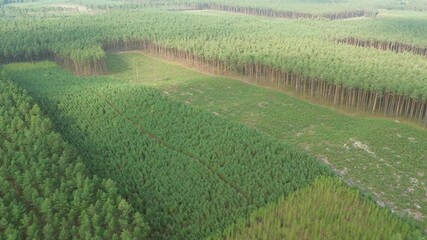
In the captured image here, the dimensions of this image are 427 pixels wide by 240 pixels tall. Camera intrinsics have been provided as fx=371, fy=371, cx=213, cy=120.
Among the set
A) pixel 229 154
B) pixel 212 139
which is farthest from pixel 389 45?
pixel 229 154

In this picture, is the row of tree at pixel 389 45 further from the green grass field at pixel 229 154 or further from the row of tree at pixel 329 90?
the green grass field at pixel 229 154

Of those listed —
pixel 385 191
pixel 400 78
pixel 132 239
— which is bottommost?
pixel 385 191

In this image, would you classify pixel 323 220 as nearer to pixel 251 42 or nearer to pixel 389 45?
pixel 251 42

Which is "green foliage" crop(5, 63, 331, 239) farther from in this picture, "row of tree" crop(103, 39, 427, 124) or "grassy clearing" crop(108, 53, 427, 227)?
"row of tree" crop(103, 39, 427, 124)

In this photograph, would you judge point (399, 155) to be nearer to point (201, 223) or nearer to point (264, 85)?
point (201, 223)

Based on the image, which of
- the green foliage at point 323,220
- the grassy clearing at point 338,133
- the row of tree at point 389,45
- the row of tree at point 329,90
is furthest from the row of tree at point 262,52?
the green foliage at point 323,220

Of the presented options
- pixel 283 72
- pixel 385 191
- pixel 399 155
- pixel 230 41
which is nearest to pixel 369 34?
pixel 230 41
